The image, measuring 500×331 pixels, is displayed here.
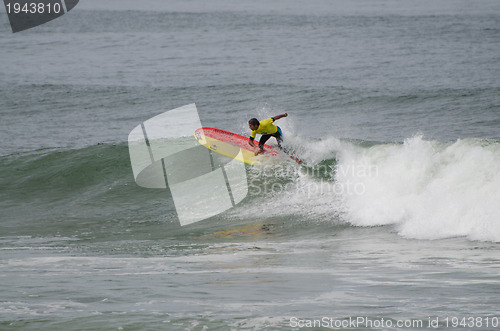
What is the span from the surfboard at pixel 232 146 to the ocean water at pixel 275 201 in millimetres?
351

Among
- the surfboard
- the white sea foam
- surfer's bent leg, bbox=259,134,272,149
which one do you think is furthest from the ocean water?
surfer's bent leg, bbox=259,134,272,149

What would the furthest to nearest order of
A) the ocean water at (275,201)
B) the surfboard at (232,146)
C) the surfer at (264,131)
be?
the surfboard at (232,146)
the surfer at (264,131)
the ocean water at (275,201)

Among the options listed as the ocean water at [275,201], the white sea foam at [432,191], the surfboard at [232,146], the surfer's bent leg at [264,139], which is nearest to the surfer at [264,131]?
the surfer's bent leg at [264,139]

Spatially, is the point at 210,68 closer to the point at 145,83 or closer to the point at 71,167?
the point at 145,83

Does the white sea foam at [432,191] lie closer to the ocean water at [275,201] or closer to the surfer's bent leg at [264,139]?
the ocean water at [275,201]

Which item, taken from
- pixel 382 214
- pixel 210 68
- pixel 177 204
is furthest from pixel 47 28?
pixel 382 214

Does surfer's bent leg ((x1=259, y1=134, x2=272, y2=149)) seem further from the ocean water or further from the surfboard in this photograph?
the ocean water

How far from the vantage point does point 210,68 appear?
33.7 m

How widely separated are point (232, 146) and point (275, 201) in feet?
10.9

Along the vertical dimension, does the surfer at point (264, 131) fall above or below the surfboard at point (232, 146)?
above

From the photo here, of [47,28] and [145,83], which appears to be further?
[47,28]

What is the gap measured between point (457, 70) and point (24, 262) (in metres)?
25.6

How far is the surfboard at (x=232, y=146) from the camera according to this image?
47.3 feet

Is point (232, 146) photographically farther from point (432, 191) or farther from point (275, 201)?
point (432, 191)
